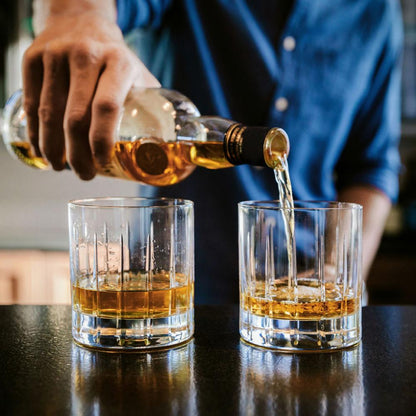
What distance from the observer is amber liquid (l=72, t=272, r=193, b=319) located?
656mm

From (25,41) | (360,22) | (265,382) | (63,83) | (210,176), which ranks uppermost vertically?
(25,41)

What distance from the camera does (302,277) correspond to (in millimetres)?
678

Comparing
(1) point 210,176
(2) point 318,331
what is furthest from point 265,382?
→ (1) point 210,176

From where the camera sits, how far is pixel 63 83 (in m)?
0.86

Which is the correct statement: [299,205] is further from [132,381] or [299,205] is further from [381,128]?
[381,128]

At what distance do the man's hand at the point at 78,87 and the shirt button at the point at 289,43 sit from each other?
0.58m

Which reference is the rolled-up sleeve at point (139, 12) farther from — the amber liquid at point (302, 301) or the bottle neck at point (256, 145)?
the amber liquid at point (302, 301)

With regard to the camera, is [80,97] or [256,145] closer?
[256,145]

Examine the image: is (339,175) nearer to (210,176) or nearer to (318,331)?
(210,176)

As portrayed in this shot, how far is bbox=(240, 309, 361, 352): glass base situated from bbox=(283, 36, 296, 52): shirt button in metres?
0.87

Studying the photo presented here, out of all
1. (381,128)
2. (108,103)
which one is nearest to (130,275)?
(108,103)

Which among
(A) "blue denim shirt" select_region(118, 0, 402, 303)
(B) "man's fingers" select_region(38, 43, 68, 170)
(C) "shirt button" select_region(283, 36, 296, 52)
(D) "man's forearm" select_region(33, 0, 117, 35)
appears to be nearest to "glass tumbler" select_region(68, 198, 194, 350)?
(B) "man's fingers" select_region(38, 43, 68, 170)

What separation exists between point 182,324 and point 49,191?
2.41m

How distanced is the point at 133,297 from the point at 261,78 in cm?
86
